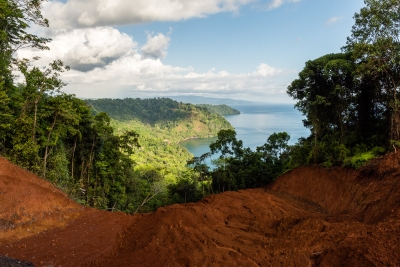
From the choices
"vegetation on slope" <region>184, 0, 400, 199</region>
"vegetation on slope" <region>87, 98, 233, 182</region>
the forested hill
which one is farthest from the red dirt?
the forested hill

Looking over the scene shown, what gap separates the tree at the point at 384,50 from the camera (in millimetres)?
10422

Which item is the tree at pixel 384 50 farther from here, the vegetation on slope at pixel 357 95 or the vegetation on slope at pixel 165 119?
the vegetation on slope at pixel 165 119

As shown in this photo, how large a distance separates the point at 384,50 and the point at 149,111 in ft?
517

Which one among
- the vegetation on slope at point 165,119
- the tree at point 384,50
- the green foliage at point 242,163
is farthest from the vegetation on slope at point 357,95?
the vegetation on slope at point 165,119

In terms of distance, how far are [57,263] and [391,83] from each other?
13.6m

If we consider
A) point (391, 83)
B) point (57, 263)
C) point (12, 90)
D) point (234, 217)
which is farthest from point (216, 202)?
point (12, 90)

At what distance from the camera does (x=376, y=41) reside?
10.8m

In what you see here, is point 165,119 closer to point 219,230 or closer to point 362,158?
point 362,158

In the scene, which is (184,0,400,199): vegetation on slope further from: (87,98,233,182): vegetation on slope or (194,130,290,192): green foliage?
(87,98,233,182): vegetation on slope

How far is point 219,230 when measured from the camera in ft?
26.0

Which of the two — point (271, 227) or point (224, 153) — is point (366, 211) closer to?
point (271, 227)

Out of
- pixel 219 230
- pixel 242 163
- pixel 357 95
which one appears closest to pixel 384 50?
pixel 357 95

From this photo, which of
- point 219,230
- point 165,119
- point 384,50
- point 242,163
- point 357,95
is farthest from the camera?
point 165,119

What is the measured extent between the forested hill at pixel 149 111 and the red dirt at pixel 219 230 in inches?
4906
